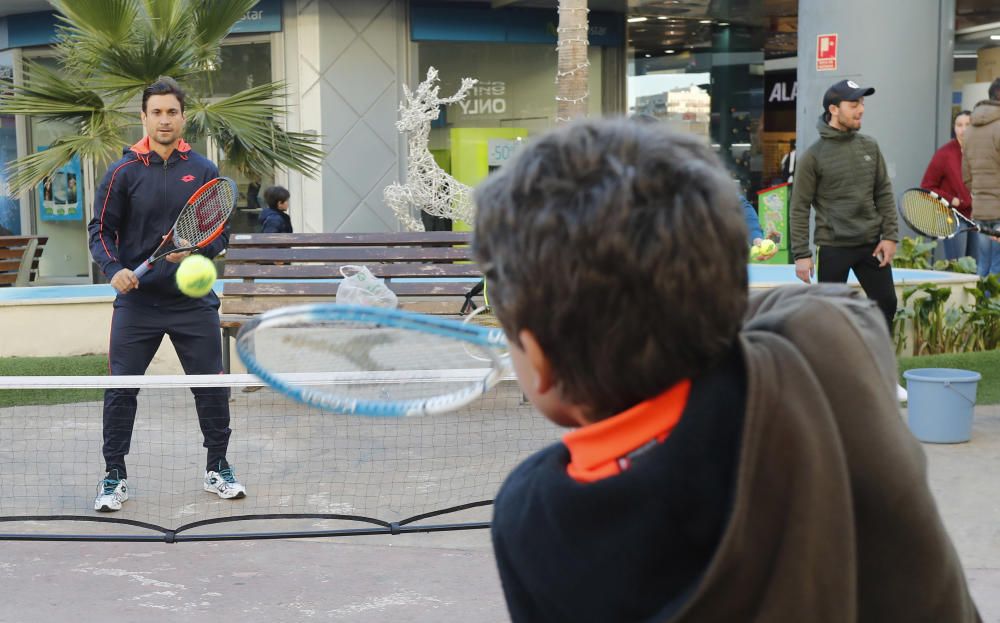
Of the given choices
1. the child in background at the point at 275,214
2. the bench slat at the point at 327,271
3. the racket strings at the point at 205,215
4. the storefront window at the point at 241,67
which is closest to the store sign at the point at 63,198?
the storefront window at the point at 241,67

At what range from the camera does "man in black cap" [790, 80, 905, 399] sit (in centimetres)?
754

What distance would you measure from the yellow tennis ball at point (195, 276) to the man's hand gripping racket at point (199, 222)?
73mm

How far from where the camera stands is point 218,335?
233 inches

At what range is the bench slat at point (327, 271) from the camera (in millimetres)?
9102

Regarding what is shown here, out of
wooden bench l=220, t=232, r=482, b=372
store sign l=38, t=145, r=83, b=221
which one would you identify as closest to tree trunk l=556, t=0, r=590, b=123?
wooden bench l=220, t=232, r=482, b=372

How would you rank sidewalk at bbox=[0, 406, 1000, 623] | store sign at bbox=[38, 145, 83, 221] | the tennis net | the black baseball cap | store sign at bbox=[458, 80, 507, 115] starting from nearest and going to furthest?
sidewalk at bbox=[0, 406, 1000, 623], the tennis net, the black baseball cap, store sign at bbox=[458, 80, 507, 115], store sign at bbox=[38, 145, 83, 221]

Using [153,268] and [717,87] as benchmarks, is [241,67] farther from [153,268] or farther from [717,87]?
[153,268]

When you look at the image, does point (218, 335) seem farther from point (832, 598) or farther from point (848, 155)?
point (832, 598)

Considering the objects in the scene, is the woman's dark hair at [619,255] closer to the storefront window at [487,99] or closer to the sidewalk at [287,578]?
the sidewalk at [287,578]

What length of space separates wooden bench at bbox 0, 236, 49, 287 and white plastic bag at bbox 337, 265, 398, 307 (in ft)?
24.5

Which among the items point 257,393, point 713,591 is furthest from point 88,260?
point 713,591

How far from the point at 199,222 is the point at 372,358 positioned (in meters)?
4.24

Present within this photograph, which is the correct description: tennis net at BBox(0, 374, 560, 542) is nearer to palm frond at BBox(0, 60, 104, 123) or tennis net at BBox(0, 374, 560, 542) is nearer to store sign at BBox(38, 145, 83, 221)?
palm frond at BBox(0, 60, 104, 123)

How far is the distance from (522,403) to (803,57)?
25.8 ft
